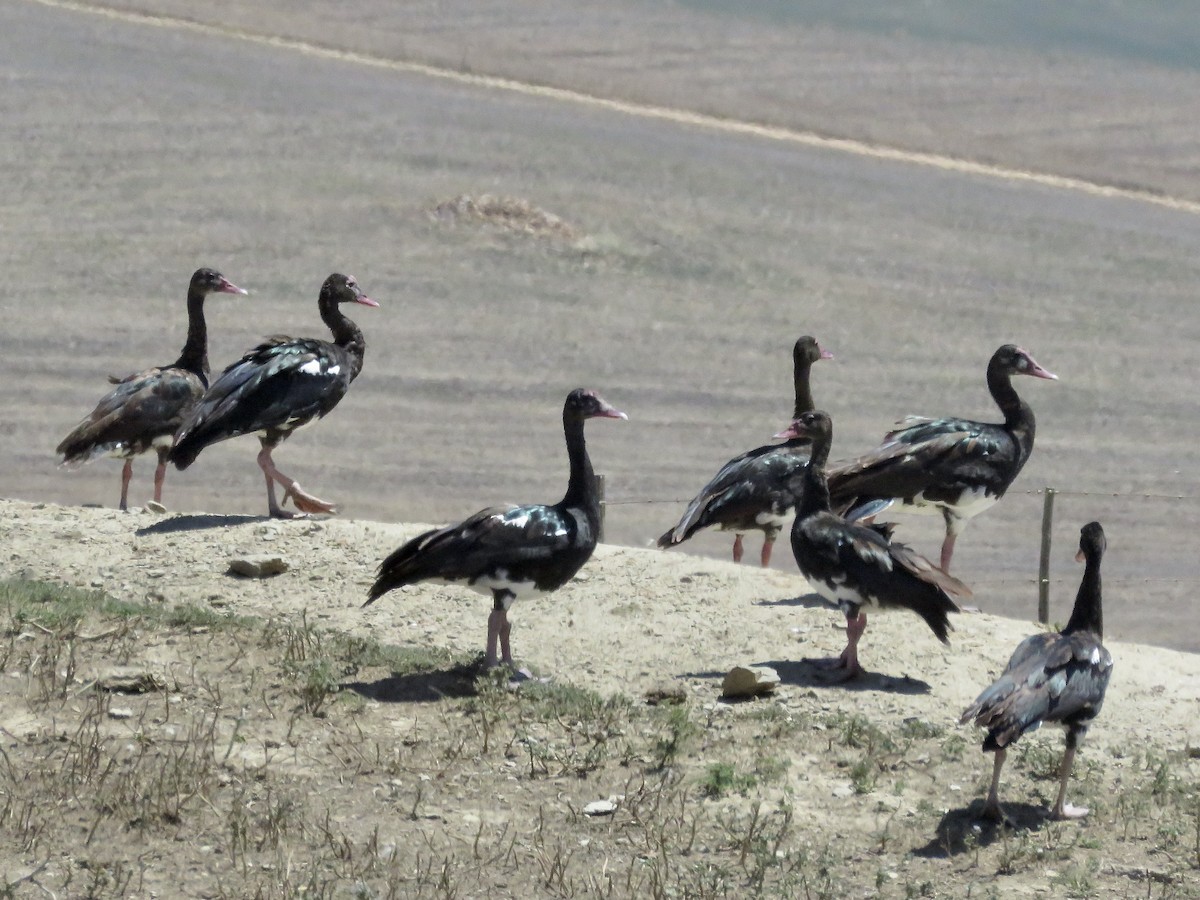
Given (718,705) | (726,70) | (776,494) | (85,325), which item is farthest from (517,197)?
(718,705)

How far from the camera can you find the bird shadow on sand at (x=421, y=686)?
11.4 meters

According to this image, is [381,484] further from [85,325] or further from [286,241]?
[286,241]

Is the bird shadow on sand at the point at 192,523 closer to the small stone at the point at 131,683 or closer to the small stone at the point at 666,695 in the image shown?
the small stone at the point at 131,683

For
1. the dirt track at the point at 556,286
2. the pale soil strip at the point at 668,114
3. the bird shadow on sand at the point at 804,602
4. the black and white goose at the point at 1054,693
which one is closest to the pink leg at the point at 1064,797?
the black and white goose at the point at 1054,693

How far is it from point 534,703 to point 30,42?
134 feet

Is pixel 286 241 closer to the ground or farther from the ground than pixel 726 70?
closer to the ground

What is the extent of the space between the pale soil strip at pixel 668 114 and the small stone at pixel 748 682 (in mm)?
36579

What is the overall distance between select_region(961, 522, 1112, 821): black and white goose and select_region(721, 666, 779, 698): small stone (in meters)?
1.95

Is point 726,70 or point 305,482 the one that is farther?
point 726,70

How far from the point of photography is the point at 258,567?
1451cm

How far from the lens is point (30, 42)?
4734cm

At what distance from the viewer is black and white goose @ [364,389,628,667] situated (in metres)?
11.7

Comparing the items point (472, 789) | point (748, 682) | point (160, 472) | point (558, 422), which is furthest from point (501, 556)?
point (558, 422)

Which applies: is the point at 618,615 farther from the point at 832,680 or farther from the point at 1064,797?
the point at 1064,797
